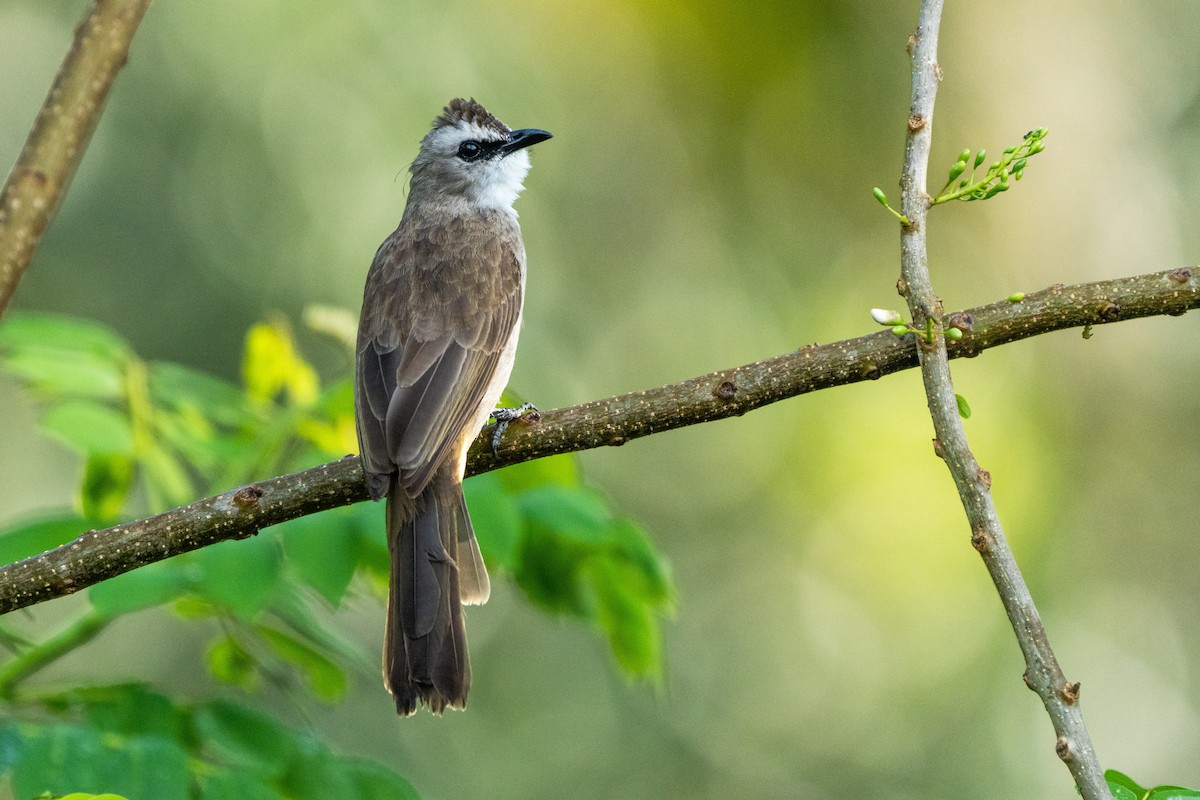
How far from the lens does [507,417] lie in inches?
145

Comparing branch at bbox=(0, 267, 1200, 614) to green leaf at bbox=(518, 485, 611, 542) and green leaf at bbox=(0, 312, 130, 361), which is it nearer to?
green leaf at bbox=(518, 485, 611, 542)

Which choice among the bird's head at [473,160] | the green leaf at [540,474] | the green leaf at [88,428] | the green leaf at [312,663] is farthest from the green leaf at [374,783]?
the bird's head at [473,160]

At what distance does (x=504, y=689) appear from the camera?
10836 millimetres

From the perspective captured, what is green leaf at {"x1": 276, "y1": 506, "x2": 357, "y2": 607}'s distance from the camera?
296 cm

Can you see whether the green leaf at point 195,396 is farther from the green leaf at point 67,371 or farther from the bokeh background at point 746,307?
the bokeh background at point 746,307

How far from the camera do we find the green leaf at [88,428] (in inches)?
124

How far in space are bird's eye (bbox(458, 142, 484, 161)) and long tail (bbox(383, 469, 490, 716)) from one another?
205 cm

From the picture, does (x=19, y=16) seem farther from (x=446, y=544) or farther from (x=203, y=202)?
(x=446, y=544)

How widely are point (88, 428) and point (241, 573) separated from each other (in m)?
0.67

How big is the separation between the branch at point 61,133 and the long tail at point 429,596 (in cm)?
112


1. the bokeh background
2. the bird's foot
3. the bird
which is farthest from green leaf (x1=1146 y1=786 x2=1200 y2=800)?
the bokeh background

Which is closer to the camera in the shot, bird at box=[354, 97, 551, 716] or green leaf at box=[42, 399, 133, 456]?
green leaf at box=[42, 399, 133, 456]

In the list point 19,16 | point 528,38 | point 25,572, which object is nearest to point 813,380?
point 25,572

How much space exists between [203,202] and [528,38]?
348cm
